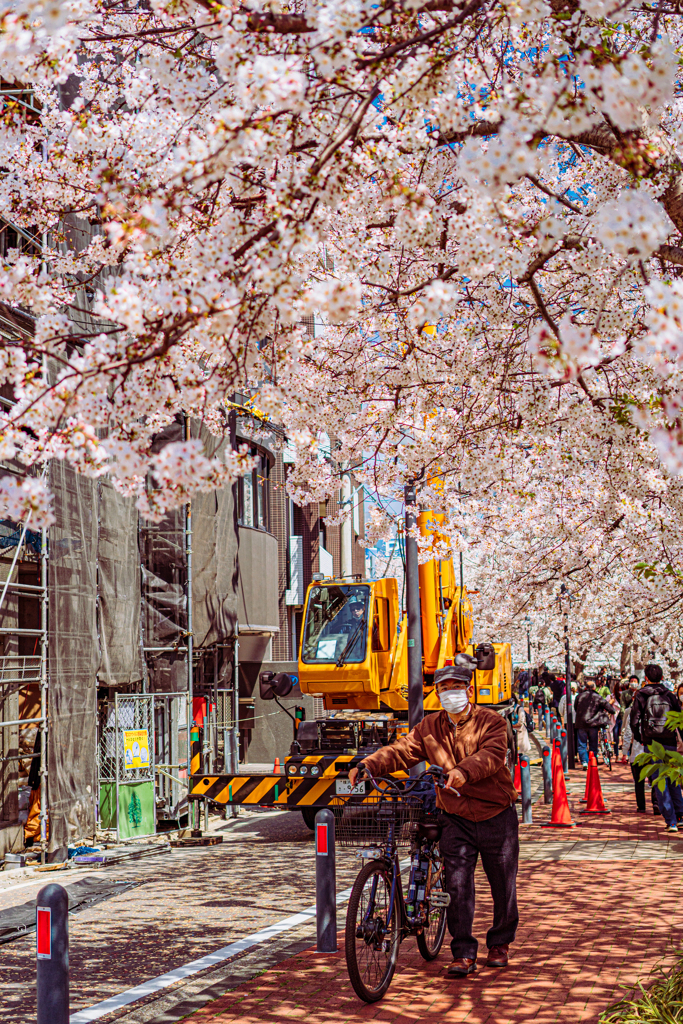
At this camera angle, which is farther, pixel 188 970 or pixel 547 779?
pixel 547 779

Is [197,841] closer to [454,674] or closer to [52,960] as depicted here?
[454,674]

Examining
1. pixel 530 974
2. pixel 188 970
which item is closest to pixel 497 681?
pixel 188 970

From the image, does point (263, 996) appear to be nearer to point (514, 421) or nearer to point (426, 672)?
point (514, 421)

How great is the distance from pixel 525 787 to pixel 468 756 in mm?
7488

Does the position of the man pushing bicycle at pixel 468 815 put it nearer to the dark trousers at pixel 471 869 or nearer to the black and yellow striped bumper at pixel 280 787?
the dark trousers at pixel 471 869

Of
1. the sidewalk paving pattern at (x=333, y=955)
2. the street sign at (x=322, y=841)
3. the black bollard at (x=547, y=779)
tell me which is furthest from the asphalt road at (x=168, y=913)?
the black bollard at (x=547, y=779)

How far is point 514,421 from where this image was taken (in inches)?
317

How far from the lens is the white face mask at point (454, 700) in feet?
22.8

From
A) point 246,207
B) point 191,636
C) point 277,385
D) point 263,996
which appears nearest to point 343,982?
point 263,996

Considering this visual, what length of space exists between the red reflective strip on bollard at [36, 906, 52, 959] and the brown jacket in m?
2.27

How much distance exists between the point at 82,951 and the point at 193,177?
613 centimetres

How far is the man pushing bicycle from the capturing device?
6.90m

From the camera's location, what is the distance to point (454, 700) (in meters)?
6.95

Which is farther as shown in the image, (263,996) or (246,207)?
(263,996)
